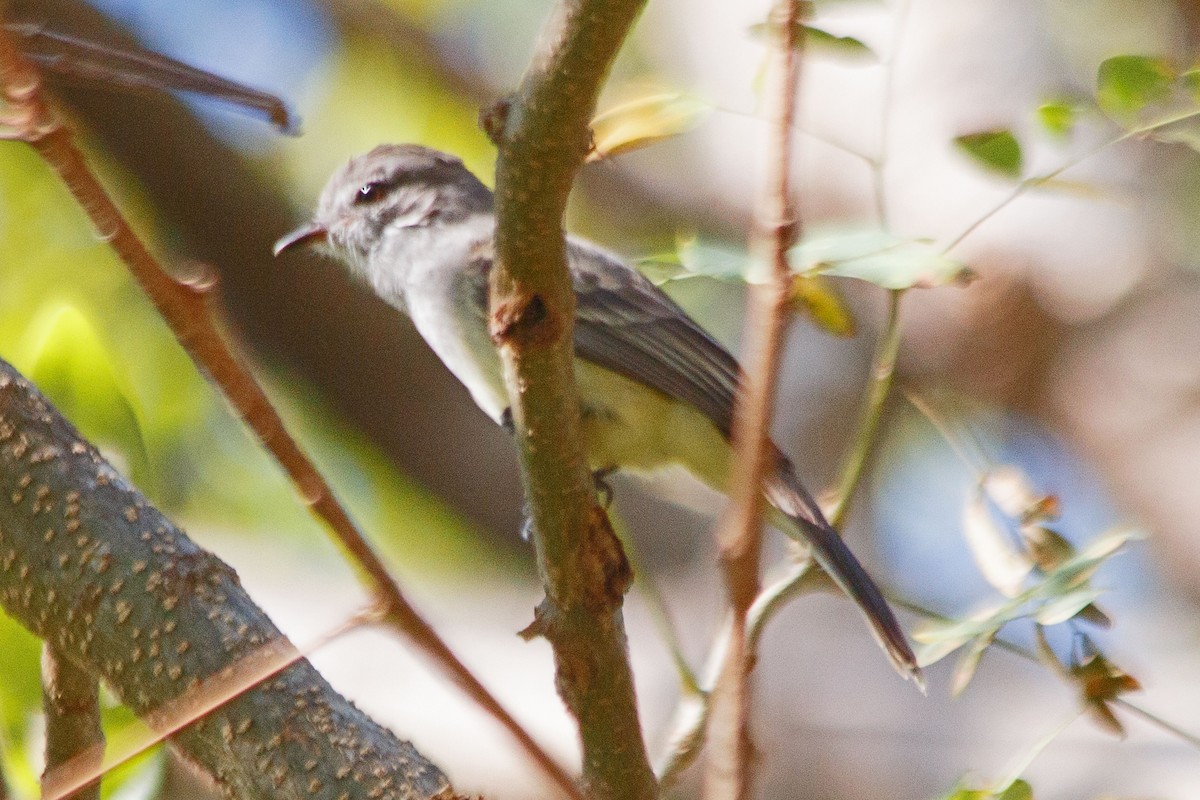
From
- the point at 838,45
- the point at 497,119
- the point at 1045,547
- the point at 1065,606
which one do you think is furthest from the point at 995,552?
the point at 497,119

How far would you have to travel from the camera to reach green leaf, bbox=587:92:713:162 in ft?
6.47

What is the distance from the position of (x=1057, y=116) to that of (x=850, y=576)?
1061 mm

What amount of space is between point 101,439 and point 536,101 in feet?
4.12

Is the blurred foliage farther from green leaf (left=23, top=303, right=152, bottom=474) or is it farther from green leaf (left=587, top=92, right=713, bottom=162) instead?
green leaf (left=587, top=92, right=713, bottom=162)

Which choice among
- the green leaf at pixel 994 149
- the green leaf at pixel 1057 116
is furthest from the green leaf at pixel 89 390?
the green leaf at pixel 1057 116

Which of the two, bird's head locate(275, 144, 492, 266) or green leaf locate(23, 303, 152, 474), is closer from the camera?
green leaf locate(23, 303, 152, 474)

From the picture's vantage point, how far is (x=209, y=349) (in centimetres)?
97

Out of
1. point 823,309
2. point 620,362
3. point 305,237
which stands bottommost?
point 305,237

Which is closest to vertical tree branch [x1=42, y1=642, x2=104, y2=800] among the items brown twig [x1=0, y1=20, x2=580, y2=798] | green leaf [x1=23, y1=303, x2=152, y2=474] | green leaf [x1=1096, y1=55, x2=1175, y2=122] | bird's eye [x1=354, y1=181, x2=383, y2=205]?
green leaf [x1=23, y1=303, x2=152, y2=474]

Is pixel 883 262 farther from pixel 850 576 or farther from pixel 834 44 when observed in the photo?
pixel 850 576

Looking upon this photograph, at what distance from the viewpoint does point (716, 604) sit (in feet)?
14.1

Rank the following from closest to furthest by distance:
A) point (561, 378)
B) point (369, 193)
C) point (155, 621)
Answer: point (561, 378), point (155, 621), point (369, 193)

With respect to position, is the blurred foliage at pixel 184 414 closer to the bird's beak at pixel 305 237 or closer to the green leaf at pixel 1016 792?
the bird's beak at pixel 305 237

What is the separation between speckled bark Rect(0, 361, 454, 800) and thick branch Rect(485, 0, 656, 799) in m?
0.24
